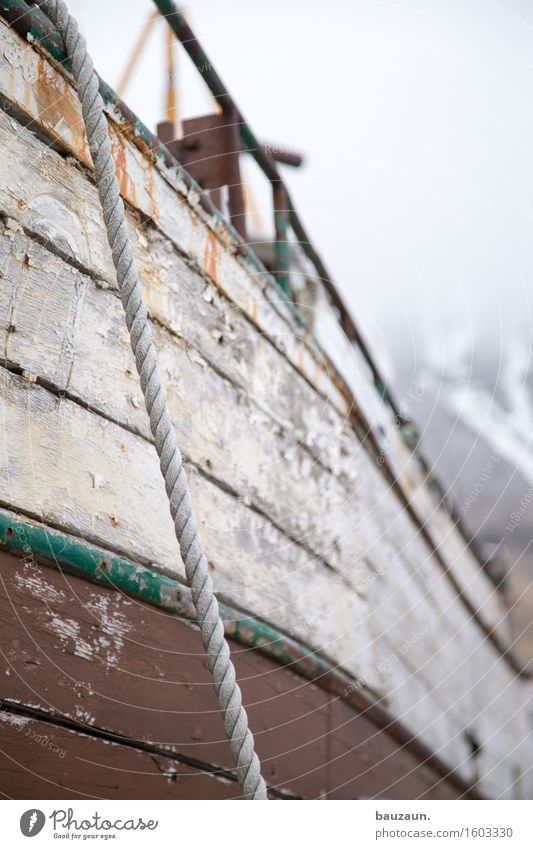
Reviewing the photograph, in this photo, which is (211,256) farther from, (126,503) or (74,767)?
(74,767)

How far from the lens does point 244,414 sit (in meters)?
1.65

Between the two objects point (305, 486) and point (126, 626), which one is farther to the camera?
point (305, 486)

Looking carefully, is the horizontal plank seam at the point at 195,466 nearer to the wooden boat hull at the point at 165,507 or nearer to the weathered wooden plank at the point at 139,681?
the wooden boat hull at the point at 165,507

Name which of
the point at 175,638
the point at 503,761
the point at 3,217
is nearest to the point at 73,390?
the point at 3,217

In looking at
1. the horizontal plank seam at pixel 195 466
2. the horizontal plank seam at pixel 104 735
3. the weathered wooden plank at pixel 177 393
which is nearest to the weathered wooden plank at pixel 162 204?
the weathered wooden plank at pixel 177 393

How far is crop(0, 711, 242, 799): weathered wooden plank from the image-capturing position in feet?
3.15

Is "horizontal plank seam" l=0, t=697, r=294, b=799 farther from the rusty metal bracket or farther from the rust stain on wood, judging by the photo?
the rusty metal bracket

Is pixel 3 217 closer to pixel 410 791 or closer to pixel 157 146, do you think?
pixel 157 146

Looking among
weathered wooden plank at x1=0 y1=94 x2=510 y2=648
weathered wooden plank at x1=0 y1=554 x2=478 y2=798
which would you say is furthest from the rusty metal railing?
weathered wooden plank at x1=0 y1=554 x2=478 y2=798

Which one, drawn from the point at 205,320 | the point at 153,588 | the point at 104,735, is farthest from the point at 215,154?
the point at 104,735

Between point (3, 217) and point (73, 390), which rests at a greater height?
point (3, 217)

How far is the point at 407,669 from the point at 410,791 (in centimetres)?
38

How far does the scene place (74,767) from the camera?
103 centimetres

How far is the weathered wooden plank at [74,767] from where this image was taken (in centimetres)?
96
